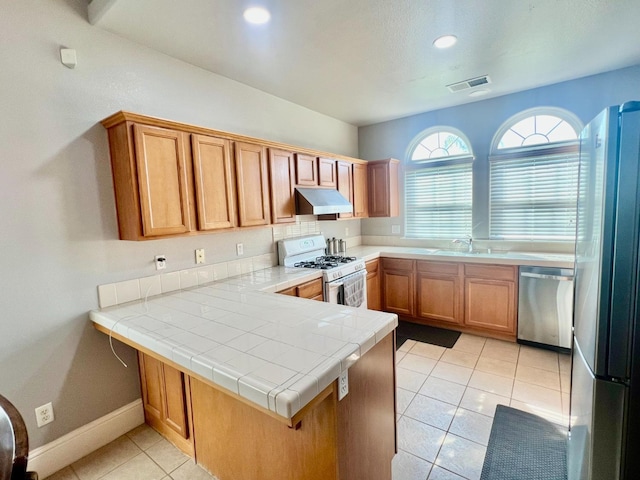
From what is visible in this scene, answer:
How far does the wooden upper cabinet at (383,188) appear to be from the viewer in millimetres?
4289

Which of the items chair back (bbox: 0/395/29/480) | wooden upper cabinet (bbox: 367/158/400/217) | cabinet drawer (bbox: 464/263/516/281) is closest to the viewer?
chair back (bbox: 0/395/29/480)

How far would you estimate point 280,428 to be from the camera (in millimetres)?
1397

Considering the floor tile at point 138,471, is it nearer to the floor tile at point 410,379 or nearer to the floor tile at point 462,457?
the floor tile at point 462,457

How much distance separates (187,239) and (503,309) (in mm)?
3288

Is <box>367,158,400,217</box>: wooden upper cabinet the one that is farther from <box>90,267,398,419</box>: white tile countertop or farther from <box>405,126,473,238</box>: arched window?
<box>90,267,398,419</box>: white tile countertop

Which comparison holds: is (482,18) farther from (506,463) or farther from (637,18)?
(506,463)

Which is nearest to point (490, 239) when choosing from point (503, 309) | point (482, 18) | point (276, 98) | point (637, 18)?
point (503, 309)

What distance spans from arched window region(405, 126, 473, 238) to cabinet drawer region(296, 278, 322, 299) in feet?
6.95

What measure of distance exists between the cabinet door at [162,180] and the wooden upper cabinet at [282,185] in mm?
874

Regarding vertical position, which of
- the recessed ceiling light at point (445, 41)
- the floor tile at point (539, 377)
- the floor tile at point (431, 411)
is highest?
the recessed ceiling light at point (445, 41)

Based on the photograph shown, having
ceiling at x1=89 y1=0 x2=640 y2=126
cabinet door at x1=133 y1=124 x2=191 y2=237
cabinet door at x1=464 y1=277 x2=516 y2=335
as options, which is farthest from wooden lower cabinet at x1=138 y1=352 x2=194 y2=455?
cabinet door at x1=464 y1=277 x2=516 y2=335

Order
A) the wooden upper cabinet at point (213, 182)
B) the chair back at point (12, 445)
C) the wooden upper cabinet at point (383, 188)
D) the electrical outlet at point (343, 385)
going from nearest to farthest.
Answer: the chair back at point (12, 445)
the electrical outlet at point (343, 385)
the wooden upper cabinet at point (213, 182)
the wooden upper cabinet at point (383, 188)

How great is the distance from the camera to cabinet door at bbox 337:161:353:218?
386cm

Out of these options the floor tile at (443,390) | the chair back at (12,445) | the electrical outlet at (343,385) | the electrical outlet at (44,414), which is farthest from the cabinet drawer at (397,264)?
the chair back at (12,445)
